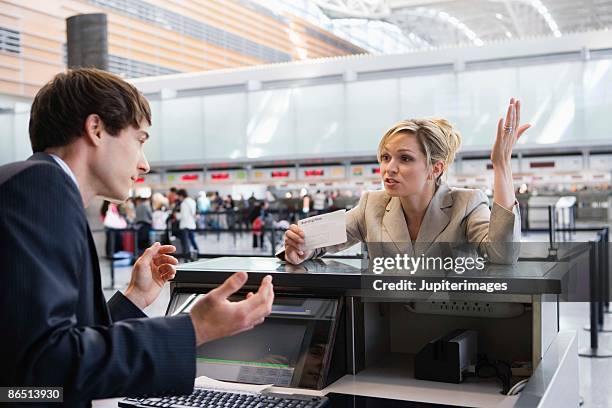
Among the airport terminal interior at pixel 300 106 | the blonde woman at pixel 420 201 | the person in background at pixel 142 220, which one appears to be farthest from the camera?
the person in background at pixel 142 220

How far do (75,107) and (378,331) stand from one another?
126 cm

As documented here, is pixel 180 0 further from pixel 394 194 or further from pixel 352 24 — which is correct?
pixel 394 194

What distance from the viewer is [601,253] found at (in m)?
6.91

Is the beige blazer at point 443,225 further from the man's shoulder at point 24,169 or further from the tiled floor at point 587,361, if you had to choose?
the man's shoulder at point 24,169

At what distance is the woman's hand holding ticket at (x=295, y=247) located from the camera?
222 centimetres

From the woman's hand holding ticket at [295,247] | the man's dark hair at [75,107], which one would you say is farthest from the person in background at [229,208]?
the man's dark hair at [75,107]

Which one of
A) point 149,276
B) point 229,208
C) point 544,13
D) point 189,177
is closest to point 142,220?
point 189,177

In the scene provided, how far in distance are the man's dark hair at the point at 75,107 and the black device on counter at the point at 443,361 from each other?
42.3 inches

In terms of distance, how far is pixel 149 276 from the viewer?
5.39 feet

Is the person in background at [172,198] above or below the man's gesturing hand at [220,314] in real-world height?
below

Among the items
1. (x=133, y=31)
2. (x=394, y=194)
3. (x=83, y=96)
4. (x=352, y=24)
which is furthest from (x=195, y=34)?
(x=83, y=96)

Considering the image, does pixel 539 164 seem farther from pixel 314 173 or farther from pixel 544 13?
pixel 544 13

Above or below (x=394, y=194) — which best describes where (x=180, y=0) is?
above

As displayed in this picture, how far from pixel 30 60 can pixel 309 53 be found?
759 centimetres
